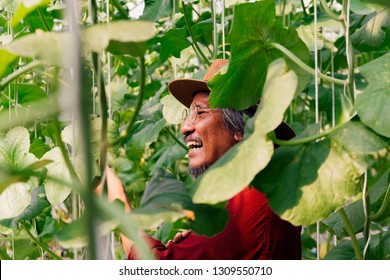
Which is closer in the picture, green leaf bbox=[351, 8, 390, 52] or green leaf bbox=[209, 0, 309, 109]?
green leaf bbox=[209, 0, 309, 109]

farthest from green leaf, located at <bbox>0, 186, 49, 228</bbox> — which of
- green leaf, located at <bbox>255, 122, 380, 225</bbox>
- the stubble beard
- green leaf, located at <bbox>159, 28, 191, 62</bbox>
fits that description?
green leaf, located at <bbox>255, 122, 380, 225</bbox>

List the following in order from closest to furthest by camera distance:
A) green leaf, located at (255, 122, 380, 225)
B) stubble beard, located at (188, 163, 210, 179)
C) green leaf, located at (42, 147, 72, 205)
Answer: green leaf, located at (255, 122, 380, 225) < green leaf, located at (42, 147, 72, 205) < stubble beard, located at (188, 163, 210, 179)

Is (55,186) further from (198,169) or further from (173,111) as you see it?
(173,111)

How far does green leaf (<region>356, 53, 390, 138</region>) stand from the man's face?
500 mm

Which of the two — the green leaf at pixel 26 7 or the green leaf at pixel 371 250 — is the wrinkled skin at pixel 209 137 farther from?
the green leaf at pixel 26 7

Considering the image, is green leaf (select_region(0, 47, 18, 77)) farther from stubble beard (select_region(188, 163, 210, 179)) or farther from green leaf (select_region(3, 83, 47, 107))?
green leaf (select_region(3, 83, 47, 107))

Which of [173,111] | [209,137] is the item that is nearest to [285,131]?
[209,137]

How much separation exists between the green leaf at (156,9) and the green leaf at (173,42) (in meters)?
0.13

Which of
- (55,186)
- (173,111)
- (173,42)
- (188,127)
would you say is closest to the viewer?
(55,186)

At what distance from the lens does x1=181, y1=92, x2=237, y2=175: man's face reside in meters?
1.37

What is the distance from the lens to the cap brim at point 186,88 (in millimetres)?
1392

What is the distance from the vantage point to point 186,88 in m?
1.44

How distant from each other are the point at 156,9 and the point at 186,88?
0.71 ft
